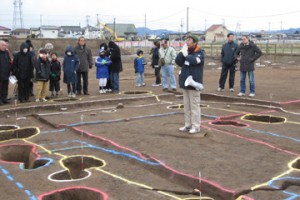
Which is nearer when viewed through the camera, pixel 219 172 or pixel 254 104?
pixel 219 172

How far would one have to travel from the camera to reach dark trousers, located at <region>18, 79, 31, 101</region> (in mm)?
11719

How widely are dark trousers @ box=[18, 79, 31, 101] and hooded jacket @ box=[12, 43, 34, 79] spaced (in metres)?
0.19

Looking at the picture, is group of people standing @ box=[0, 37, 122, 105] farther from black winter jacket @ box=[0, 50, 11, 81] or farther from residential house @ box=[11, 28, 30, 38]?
residential house @ box=[11, 28, 30, 38]

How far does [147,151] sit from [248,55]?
6.57 metres

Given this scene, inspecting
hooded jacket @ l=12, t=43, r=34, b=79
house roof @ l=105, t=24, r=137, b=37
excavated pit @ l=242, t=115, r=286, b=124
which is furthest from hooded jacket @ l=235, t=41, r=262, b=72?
house roof @ l=105, t=24, r=137, b=37

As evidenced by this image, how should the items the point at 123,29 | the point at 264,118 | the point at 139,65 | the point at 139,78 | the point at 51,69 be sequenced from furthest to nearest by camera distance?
the point at 123,29 → the point at 139,78 → the point at 139,65 → the point at 51,69 → the point at 264,118

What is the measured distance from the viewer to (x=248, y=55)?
39.3 ft

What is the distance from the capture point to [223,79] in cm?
1334

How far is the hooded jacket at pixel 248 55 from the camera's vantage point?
1188 cm

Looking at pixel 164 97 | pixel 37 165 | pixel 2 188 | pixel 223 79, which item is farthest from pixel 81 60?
pixel 2 188

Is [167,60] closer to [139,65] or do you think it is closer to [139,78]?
[139,65]

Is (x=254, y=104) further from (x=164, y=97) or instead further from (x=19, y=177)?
(x=19, y=177)

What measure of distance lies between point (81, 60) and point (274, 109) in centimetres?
637

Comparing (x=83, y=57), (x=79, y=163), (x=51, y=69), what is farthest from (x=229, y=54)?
(x=79, y=163)
